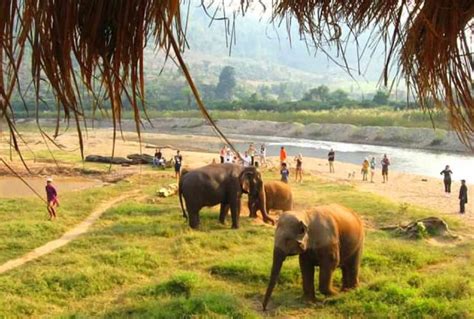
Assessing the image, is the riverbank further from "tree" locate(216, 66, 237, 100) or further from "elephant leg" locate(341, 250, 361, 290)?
"tree" locate(216, 66, 237, 100)

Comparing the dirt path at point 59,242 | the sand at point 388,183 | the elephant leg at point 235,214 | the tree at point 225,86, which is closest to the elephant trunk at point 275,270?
the dirt path at point 59,242

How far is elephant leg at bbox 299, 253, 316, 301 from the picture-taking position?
662 cm

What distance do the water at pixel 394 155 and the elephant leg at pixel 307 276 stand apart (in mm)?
17307

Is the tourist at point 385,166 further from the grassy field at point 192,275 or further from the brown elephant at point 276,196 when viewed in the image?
the brown elephant at point 276,196

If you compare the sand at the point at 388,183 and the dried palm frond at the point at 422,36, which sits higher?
the dried palm frond at the point at 422,36

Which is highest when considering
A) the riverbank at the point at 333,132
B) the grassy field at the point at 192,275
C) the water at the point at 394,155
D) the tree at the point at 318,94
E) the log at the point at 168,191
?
the tree at the point at 318,94

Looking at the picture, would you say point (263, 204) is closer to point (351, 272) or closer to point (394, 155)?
point (351, 272)

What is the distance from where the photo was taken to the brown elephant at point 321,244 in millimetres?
6344

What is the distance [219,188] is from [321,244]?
4329mm

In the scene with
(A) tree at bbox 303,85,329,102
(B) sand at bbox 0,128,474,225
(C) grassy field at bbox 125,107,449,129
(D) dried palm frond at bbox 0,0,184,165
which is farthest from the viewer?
(A) tree at bbox 303,85,329,102

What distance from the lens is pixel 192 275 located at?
7.04 meters

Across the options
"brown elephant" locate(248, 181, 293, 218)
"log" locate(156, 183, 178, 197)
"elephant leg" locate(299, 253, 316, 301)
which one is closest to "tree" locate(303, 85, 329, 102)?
"log" locate(156, 183, 178, 197)

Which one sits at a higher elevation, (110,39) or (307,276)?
(110,39)

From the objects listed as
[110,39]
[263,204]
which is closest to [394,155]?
[263,204]
